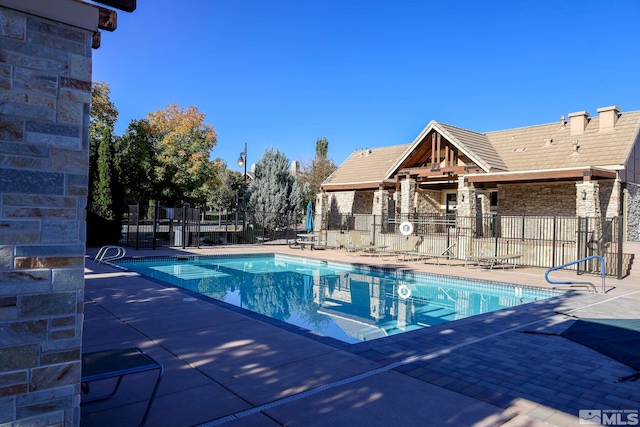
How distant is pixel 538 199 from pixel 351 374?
1849cm

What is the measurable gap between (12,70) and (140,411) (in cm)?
261

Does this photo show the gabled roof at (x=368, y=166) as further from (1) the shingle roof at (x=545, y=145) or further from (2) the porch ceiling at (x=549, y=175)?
(2) the porch ceiling at (x=549, y=175)

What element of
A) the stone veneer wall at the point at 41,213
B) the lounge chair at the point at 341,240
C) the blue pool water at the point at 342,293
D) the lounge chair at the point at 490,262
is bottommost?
the blue pool water at the point at 342,293

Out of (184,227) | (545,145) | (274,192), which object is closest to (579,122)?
(545,145)

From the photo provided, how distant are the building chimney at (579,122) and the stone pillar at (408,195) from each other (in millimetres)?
7736

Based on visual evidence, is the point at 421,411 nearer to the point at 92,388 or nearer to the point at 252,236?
the point at 92,388

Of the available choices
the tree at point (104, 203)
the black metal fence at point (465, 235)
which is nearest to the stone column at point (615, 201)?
the black metal fence at point (465, 235)

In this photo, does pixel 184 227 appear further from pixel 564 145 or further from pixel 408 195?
pixel 564 145

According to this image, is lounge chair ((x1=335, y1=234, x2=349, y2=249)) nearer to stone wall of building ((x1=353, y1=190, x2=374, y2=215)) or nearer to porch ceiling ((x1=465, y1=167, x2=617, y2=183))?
porch ceiling ((x1=465, y1=167, x2=617, y2=183))

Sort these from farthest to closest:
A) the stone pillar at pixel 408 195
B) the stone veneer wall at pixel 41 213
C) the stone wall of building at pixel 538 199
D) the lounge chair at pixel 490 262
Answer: the stone pillar at pixel 408 195, the stone wall of building at pixel 538 199, the lounge chair at pixel 490 262, the stone veneer wall at pixel 41 213

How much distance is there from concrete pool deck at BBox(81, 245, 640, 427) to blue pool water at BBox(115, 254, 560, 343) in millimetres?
1839

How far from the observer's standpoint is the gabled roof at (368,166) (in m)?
26.6

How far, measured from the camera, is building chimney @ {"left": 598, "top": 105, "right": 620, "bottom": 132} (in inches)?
744

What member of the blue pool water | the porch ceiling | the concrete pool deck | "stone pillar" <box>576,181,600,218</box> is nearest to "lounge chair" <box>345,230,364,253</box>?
the blue pool water
